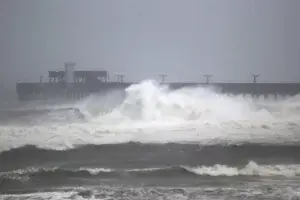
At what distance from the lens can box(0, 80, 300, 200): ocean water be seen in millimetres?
2322

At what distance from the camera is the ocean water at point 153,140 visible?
7.62ft

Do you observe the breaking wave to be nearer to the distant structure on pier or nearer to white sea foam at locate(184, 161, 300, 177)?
white sea foam at locate(184, 161, 300, 177)

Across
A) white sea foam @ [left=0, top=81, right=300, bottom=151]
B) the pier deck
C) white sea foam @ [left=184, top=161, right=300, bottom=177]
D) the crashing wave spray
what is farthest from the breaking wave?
the pier deck

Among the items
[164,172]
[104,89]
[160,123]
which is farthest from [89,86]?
[164,172]

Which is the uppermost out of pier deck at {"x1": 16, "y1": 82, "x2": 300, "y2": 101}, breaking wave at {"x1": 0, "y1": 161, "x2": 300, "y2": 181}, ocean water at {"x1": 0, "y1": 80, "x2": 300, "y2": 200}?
pier deck at {"x1": 16, "y1": 82, "x2": 300, "y2": 101}

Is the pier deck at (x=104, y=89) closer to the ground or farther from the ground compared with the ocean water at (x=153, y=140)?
farther from the ground

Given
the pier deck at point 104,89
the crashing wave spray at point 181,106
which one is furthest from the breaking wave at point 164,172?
the pier deck at point 104,89

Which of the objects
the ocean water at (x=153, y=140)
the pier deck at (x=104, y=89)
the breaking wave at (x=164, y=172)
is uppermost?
the pier deck at (x=104, y=89)

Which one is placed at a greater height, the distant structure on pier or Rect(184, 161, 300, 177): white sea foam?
the distant structure on pier

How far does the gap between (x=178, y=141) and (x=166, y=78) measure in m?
0.42

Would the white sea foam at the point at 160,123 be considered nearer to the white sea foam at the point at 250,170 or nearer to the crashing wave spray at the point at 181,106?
the crashing wave spray at the point at 181,106

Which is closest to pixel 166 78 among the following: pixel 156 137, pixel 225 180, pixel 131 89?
pixel 131 89

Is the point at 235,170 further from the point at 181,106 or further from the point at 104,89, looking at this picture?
the point at 104,89

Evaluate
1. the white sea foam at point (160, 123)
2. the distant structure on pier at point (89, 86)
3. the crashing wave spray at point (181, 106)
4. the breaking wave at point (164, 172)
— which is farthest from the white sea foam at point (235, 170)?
the distant structure on pier at point (89, 86)
